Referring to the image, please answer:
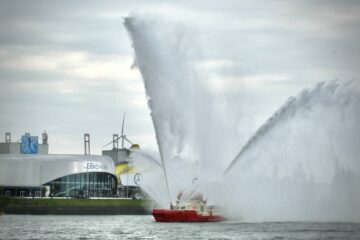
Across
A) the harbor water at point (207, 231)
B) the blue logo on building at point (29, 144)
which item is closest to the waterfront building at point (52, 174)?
the blue logo on building at point (29, 144)

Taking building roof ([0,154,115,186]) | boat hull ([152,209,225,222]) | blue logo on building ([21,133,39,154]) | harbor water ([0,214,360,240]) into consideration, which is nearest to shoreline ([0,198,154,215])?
building roof ([0,154,115,186])

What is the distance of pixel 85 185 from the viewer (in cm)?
18762

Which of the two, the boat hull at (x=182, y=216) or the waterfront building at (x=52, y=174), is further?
the waterfront building at (x=52, y=174)

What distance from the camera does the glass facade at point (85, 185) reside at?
184 m

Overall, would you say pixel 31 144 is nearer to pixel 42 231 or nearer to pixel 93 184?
pixel 93 184

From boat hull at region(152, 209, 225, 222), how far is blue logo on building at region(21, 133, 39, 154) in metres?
97.4

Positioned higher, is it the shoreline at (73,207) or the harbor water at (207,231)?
the shoreline at (73,207)

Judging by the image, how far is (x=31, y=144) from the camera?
627 feet

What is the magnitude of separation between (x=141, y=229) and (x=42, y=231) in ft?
31.4

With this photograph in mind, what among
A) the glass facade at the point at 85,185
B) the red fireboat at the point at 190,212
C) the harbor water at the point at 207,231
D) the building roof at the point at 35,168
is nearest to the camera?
the harbor water at the point at 207,231

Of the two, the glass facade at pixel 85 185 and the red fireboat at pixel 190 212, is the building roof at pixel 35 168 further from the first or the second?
the red fireboat at pixel 190 212

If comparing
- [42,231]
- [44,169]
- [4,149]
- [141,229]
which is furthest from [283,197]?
[4,149]

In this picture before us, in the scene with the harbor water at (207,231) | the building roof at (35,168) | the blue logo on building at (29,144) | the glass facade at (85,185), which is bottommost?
the harbor water at (207,231)

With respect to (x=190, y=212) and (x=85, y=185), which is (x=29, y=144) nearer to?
(x=85, y=185)
